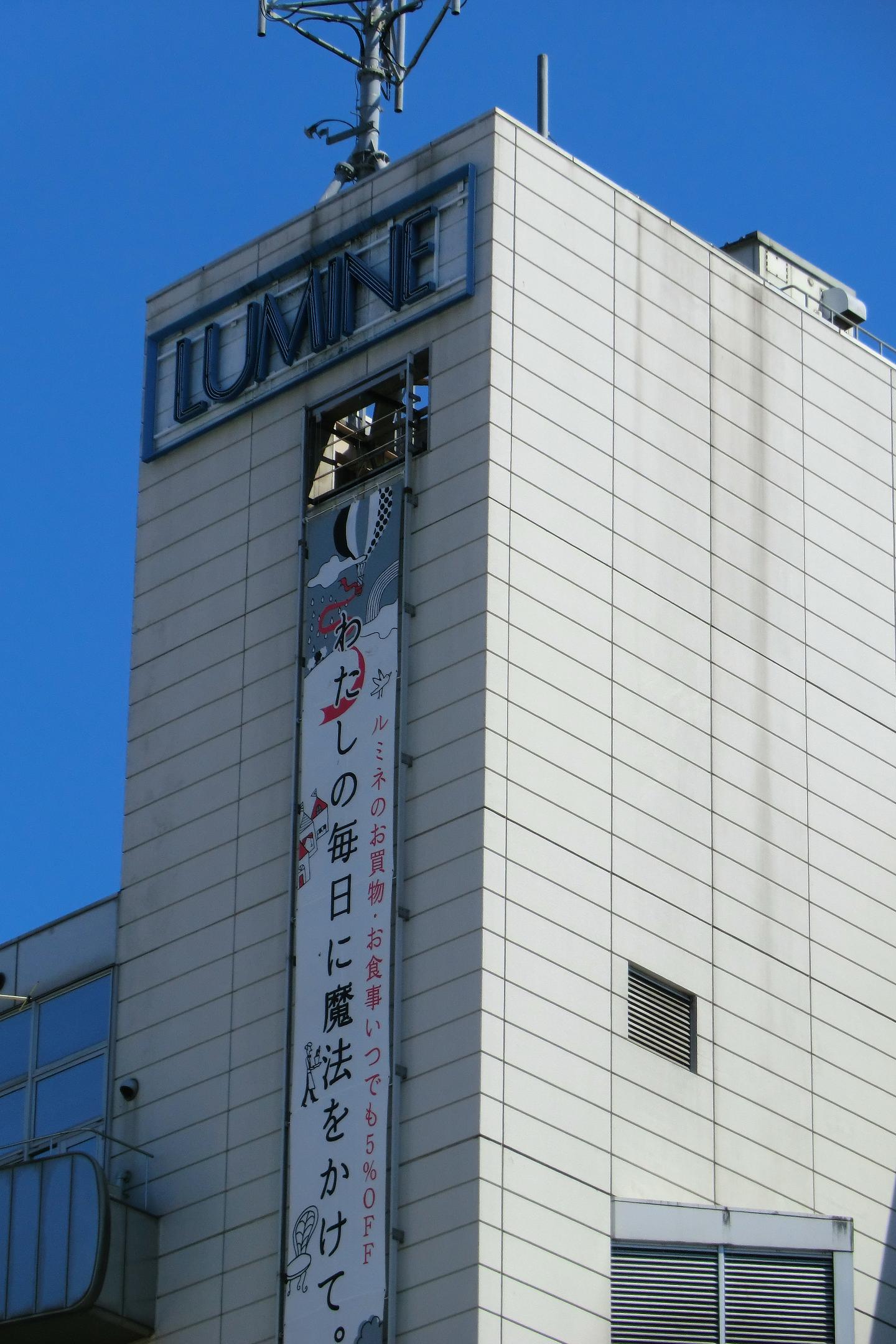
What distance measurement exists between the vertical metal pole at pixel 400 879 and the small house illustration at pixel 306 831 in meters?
1.86

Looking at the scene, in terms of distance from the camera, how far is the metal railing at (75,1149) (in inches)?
2034

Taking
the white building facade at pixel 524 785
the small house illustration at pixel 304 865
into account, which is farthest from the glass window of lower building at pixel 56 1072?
the small house illustration at pixel 304 865

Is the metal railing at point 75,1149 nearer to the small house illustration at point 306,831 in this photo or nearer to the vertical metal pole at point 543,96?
the small house illustration at point 306,831

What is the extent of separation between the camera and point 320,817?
50531mm

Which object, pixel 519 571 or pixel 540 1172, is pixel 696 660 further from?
pixel 540 1172

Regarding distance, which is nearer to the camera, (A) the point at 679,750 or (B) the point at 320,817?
(B) the point at 320,817

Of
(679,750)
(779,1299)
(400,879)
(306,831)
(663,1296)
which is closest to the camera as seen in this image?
(663,1296)

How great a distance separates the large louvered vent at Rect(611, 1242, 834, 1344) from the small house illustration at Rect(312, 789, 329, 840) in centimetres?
815

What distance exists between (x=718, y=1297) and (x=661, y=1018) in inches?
178

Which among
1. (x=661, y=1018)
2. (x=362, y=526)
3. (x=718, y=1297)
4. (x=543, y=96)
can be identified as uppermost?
(x=543, y=96)

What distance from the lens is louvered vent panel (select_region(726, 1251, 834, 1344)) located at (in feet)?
161

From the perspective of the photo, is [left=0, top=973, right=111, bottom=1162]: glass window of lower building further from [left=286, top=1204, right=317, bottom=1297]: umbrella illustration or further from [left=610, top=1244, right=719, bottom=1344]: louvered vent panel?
[left=610, top=1244, right=719, bottom=1344]: louvered vent panel

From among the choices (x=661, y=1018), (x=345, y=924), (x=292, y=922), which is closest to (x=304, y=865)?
(x=292, y=922)

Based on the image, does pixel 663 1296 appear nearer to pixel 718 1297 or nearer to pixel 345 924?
pixel 718 1297
